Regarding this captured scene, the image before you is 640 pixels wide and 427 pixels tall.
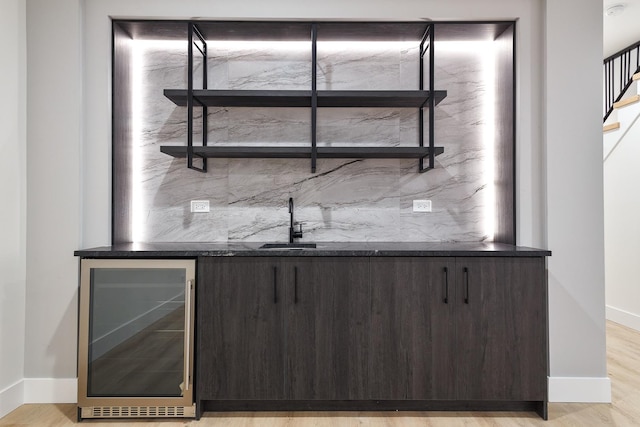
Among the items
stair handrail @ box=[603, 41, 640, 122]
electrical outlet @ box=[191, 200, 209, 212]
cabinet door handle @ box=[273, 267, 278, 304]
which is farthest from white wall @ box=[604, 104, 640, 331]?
electrical outlet @ box=[191, 200, 209, 212]

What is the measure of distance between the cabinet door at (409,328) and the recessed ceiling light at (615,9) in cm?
311

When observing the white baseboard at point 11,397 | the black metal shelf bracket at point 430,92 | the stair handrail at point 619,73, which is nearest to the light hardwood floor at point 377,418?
the white baseboard at point 11,397

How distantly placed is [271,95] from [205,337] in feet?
4.95

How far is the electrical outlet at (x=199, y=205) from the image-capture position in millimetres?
2811

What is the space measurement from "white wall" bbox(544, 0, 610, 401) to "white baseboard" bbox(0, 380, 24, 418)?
3.27m

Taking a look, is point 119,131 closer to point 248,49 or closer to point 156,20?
point 156,20

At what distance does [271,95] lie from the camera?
8.13 feet

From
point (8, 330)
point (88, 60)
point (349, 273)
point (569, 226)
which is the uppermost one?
point (88, 60)

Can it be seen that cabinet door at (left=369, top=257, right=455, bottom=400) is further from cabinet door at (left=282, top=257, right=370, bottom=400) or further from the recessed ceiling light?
the recessed ceiling light

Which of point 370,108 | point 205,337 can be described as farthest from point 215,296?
point 370,108

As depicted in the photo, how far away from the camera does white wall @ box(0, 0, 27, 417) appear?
2287mm

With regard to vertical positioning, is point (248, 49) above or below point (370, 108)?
above

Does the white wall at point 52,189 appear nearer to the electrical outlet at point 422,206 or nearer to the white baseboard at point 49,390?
the white baseboard at point 49,390

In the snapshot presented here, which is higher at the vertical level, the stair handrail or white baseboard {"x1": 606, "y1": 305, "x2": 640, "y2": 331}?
the stair handrail
